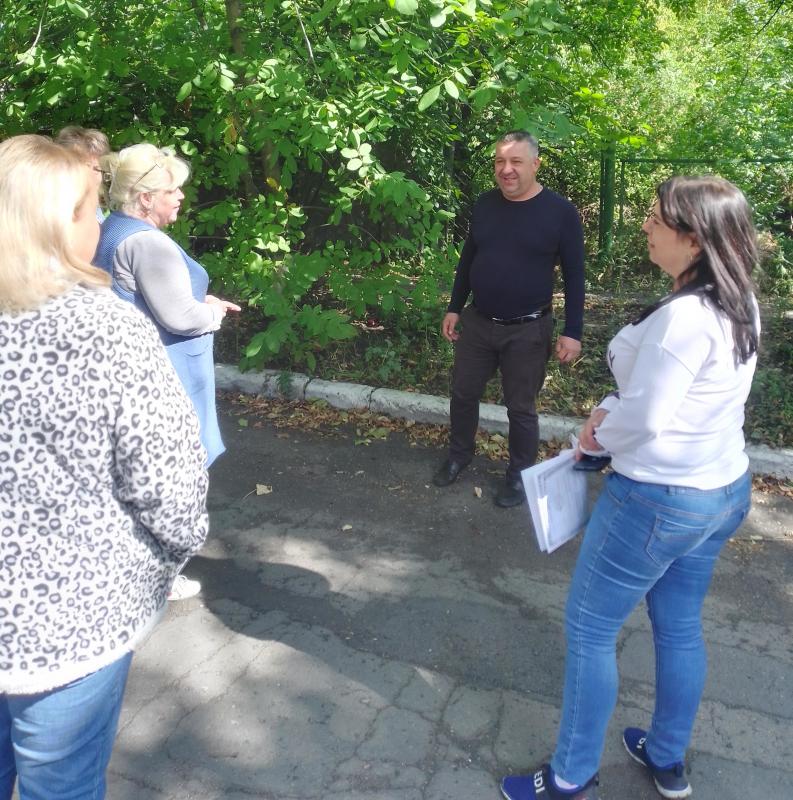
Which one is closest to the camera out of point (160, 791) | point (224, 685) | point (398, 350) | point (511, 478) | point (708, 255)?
point (708, 255)

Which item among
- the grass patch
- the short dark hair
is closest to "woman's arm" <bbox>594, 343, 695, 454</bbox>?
the short dark hair

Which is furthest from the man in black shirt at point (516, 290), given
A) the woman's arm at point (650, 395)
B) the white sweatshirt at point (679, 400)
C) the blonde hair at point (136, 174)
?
the woman's arm at point (650, 395)

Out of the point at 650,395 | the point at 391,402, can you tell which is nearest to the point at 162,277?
the point at 650,395

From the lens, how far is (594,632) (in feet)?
7.47

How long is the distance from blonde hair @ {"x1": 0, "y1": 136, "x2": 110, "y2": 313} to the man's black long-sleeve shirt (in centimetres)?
288

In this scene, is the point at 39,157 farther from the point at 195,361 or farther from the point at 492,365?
the point at 492,365

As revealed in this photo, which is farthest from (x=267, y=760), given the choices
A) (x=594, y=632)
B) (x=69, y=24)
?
(x=69, y=24)

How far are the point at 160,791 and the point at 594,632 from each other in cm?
150

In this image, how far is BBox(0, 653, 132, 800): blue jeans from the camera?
1646mm

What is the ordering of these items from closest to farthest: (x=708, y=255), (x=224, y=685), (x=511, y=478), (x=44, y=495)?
(x=44, y=495) < (x=708, y=255) < (x=224, y=685) < (x=511, y=478)

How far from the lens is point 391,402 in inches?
219

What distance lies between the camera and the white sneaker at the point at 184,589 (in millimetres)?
3584

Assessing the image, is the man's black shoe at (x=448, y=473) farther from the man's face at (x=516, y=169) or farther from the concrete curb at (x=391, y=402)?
the man's face at (x=516, y=169)

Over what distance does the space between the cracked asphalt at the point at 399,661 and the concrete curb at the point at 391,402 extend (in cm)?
40
